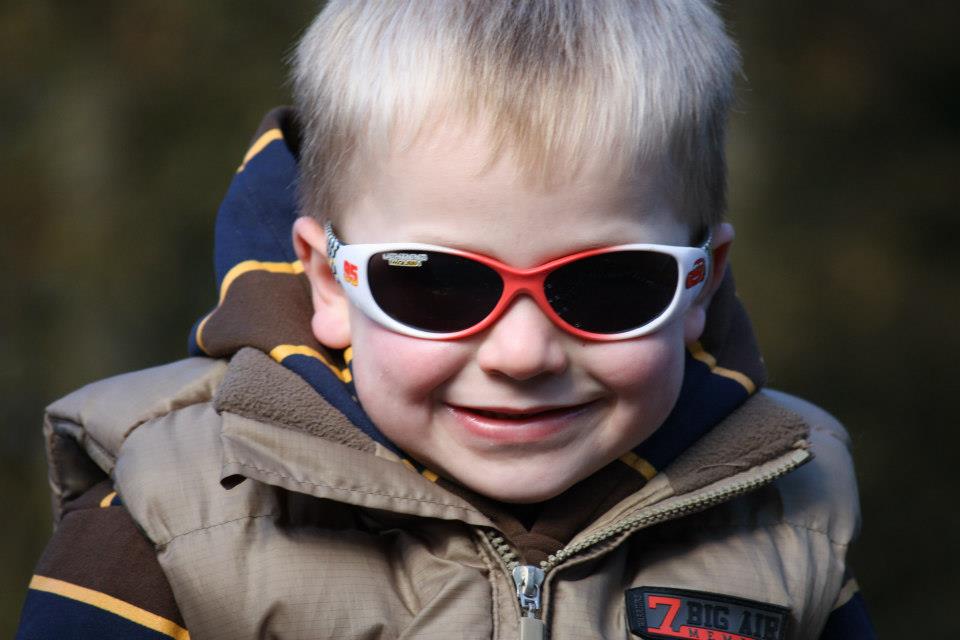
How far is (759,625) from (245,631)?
0.62m

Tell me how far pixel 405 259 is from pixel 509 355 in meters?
0.16

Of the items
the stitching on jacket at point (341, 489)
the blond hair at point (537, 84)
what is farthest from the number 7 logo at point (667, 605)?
the blond hair at point (537, 84)

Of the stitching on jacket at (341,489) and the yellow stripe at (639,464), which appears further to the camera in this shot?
the yellow stripe at (639,464)

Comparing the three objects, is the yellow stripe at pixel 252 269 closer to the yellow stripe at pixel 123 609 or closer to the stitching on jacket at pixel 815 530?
the yellow stripe at pixel 123 609

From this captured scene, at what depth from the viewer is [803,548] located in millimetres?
1580

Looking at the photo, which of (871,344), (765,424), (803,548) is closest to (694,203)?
(765,424)

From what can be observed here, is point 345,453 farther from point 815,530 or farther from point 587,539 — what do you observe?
point 815,530

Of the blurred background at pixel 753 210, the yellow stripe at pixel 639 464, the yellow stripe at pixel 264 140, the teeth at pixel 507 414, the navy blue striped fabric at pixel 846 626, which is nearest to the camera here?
the teeth at pixel 507 414

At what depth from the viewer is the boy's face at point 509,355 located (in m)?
1.31

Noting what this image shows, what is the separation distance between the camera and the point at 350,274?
142 cm

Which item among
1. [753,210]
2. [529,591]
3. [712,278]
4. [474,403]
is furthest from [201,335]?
[753,210]

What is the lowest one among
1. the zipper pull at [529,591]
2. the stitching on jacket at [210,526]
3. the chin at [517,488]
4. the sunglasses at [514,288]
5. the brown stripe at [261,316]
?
the zipper pull at [529,591]

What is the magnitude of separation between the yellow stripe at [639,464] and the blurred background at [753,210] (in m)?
1.95

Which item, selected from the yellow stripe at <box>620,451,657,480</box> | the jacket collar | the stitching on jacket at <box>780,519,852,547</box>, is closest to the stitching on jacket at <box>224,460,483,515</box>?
the jacket collar
